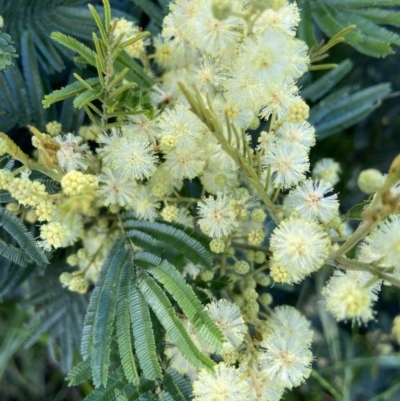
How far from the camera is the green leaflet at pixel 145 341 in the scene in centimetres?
121

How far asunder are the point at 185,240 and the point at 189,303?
244mm

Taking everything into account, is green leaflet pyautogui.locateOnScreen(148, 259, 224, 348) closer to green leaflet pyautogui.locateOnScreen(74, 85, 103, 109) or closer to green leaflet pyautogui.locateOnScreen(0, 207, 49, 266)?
green leaflet pyautogui.locateOnScreen(0, 207, 49, 266)

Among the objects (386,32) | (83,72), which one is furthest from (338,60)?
(83,72)

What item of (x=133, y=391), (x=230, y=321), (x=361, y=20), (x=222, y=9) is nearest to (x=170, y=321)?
(x=230, y=321)

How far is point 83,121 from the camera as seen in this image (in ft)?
6.00

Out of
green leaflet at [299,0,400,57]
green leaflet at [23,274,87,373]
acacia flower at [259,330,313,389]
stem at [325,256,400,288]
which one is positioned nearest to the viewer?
stem at [325,256,400,288]

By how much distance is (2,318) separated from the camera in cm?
259

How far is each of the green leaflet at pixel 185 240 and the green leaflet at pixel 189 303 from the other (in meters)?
0.11

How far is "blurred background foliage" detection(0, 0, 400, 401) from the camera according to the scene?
162cm

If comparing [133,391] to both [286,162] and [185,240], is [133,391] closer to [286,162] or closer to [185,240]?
[185,240]

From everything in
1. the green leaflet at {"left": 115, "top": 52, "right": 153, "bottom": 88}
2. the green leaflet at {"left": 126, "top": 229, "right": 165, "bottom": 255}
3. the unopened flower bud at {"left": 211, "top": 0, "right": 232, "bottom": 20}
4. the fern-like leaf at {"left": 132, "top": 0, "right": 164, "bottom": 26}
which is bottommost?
the green leaflet at {"left": 126, "top": 229, "right": 165, "bottom": 255}

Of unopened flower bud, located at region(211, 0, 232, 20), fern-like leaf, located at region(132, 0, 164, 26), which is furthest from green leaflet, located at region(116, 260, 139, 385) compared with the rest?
fern-like leaf, located at region(132, 0, 164, 26)

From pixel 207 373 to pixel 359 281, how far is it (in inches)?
17.4

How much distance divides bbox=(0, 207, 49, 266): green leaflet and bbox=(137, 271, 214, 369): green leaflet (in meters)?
0.33
